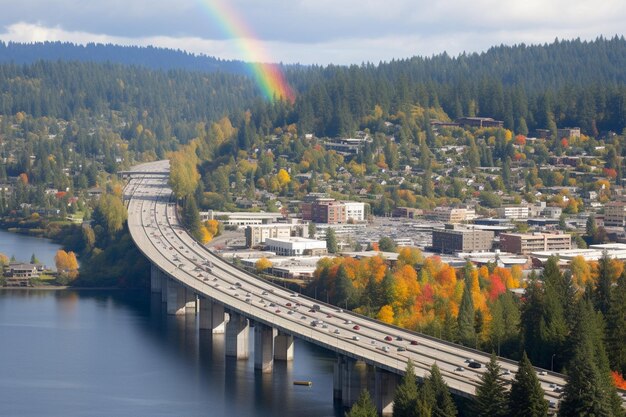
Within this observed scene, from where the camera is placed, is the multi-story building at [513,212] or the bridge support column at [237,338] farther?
the multi-story building at [513,212]

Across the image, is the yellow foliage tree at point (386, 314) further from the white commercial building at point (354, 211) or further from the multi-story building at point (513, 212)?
the multi-story building at point (513, 212)

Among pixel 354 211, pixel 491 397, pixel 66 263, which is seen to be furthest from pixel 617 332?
pixel 354 211

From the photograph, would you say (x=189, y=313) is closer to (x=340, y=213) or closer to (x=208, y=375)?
(x=208, y=375)

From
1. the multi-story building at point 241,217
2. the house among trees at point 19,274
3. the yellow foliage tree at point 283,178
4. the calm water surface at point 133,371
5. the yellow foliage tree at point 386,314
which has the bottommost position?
the calm water surface at point 133,371

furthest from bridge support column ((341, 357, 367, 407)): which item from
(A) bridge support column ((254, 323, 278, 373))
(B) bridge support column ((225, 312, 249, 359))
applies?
(B) bridge support column ((225, 312, 249, 359))

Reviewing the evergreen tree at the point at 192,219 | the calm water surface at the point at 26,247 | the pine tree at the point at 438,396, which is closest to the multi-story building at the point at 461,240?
the evergreen tree at the point at 192,219

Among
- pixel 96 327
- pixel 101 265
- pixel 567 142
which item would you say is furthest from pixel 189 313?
pixel 567 142

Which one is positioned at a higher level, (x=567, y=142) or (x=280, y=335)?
(x=567, y=142)
